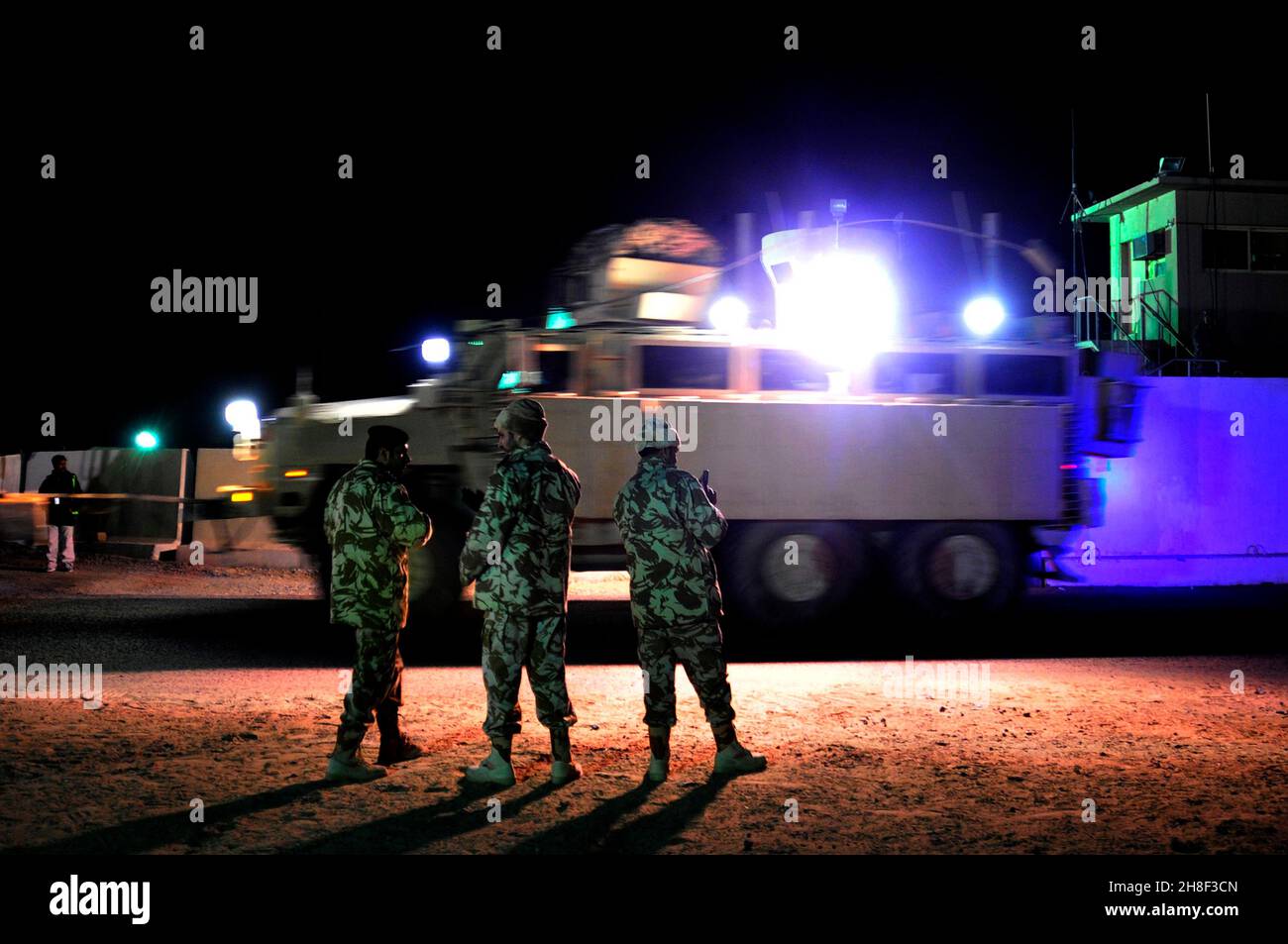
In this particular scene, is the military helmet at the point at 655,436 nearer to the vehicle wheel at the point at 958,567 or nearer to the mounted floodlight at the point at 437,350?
the mounted floodlight at the point at 437,350

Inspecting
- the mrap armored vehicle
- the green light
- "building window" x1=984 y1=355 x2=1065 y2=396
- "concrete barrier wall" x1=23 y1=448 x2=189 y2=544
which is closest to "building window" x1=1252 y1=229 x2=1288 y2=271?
the mrap armored vehicle

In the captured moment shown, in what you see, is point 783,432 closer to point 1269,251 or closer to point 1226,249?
point 1226,249

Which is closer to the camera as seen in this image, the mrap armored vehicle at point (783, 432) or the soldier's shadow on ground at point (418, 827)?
the soldier's shadow on ground at point (418, 827)

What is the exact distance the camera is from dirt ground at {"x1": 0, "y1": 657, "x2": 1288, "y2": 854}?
462 centimetres

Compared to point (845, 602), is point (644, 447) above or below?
above

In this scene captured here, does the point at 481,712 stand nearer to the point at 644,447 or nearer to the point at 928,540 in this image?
the point at 644,447

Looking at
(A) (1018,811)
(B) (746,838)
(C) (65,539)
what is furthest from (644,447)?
(C) (65,539)

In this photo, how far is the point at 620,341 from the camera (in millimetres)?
9961

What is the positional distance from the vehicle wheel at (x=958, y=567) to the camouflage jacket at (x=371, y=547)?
600 cm

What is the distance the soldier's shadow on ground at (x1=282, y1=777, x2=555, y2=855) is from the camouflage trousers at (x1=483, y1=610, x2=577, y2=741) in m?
0.31

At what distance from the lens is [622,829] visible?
4.75 m

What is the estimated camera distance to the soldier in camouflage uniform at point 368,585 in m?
5.45

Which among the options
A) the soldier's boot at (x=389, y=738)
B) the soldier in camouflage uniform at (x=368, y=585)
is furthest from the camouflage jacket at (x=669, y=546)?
the soldier's boot at (x=389, y=738)
